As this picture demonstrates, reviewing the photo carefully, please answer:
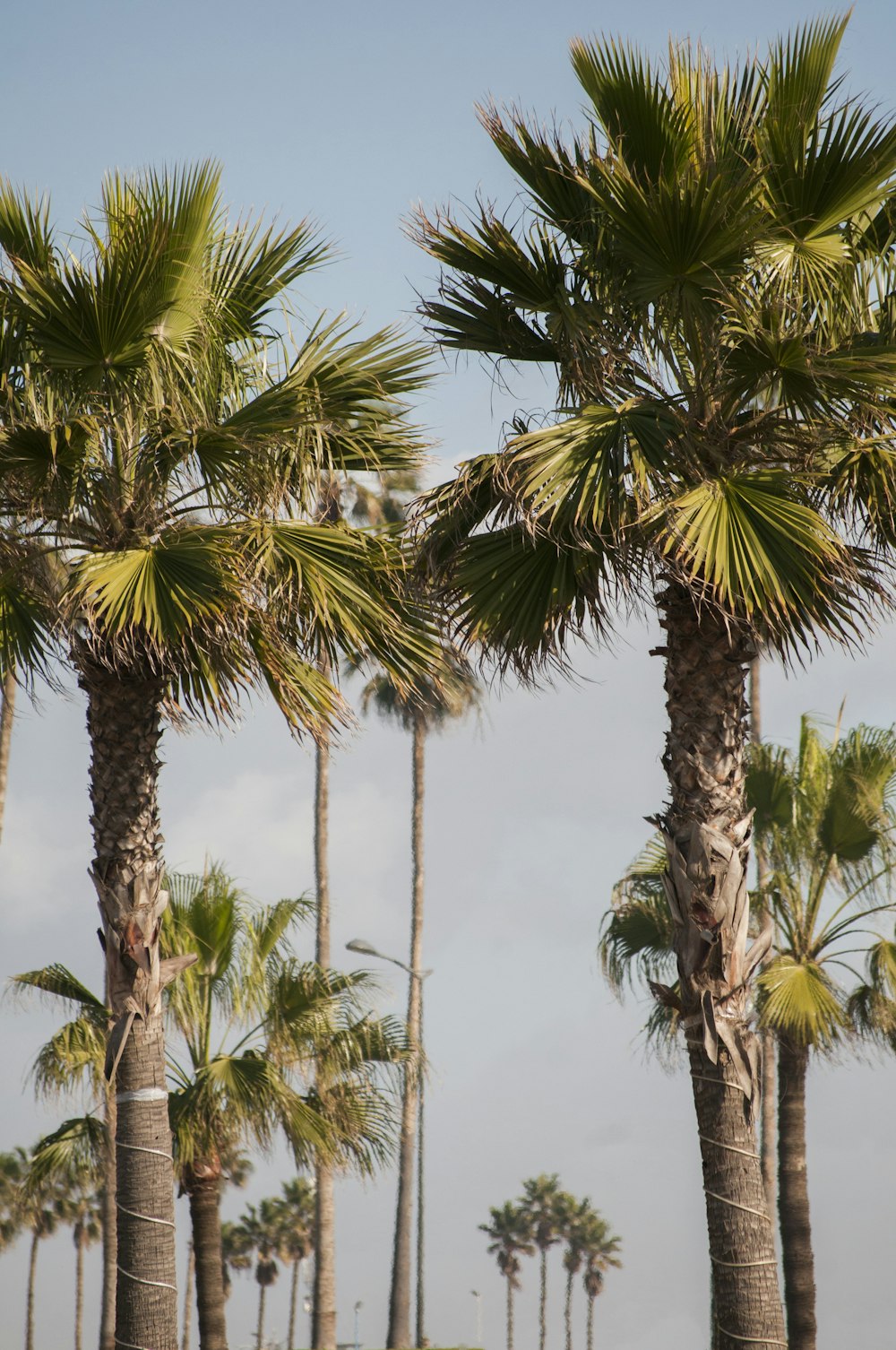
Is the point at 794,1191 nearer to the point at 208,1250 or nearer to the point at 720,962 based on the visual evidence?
the point at 208,1250

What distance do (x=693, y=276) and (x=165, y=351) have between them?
131 inches

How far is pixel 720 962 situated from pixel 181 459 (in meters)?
4.62

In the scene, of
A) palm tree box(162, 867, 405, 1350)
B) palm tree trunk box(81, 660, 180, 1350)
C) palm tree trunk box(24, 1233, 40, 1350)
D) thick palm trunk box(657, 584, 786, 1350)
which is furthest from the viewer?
palm tree trunk box(24, 1233, 40, 1350)

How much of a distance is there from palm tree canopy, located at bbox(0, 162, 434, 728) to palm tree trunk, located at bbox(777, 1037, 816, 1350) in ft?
33.8

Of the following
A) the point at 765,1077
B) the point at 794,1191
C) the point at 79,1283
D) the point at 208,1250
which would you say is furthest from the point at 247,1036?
the point at 79,1283

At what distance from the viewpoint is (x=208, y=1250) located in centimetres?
1709

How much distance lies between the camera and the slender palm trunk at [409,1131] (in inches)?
1215

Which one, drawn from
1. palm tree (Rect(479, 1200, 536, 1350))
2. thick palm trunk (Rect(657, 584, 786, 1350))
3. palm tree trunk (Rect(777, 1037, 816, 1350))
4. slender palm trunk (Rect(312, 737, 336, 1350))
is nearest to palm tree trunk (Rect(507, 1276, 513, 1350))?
palm tree (Rect(479, 1200, 536, 1350))

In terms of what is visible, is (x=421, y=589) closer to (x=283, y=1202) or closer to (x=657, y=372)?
(x=657, y=372)

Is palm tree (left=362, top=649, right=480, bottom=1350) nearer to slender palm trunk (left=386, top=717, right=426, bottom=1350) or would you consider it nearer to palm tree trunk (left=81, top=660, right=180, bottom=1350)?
slender palm trunk (left=386, top=717, right=426, bottom=1350)

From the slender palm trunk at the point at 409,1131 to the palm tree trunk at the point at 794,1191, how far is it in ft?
37.8

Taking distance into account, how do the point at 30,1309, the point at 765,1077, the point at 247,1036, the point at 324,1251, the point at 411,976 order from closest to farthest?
the point at 247,1036 → the point at 765,1077 → the point at 324,1251 → the point at 411,976 → the point at 30,1309

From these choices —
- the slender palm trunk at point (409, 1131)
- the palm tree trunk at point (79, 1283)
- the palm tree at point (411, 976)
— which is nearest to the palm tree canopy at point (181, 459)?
the palm tree at point (411, 976)

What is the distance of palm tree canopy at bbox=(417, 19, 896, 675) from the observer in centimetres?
750
